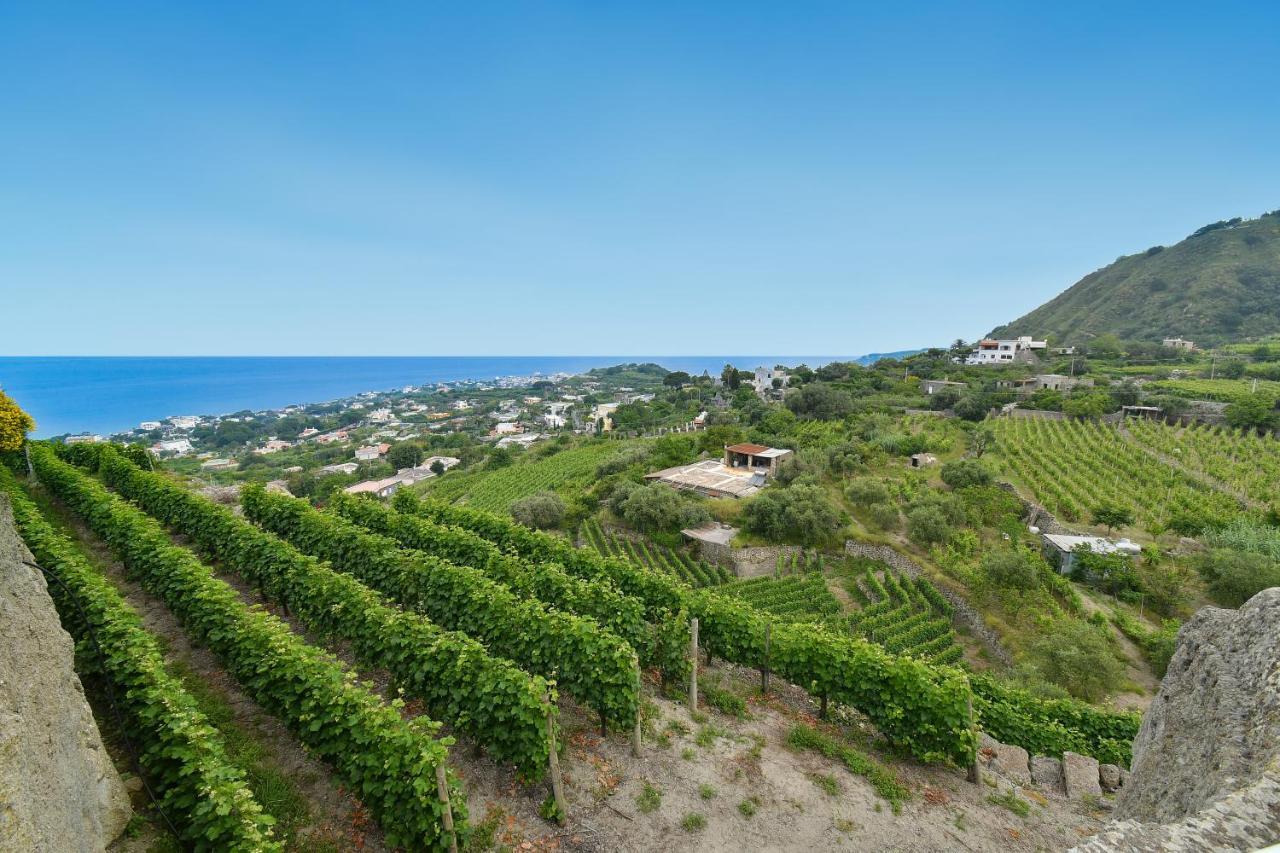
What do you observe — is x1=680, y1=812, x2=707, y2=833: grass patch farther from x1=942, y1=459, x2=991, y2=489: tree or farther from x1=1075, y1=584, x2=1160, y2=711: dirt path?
x1=942, y1=459, x2=991, y2=489: tree

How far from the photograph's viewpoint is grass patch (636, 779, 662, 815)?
295 inches

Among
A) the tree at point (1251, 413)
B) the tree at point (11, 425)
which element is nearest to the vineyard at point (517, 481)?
the tree at point (11, 425)

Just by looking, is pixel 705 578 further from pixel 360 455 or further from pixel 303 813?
pixel 360 455

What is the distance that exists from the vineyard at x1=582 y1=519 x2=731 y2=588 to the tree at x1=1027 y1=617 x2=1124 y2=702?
14.3m

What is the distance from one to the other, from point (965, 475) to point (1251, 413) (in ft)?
114

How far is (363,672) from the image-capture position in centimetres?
1088

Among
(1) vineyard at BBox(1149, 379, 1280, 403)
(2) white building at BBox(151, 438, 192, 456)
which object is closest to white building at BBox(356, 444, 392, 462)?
(2) white building at BBox(151, 438, 192, 456)

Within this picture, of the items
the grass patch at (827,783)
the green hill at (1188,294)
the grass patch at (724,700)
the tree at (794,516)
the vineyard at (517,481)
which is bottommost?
the vineyard at (517,481)

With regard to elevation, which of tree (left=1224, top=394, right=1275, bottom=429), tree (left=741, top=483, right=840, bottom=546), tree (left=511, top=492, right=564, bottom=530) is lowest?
tree (left=511, top=492, right=564, bottom=530)

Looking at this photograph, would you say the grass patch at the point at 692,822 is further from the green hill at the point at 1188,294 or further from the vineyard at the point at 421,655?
the green hill at the point at 1188,294

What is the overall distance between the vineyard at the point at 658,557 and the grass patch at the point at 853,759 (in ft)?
53.6

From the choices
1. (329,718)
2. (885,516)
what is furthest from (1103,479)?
(329,718)

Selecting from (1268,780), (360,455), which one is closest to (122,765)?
(1268,780)

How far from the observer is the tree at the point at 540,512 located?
1488 inches
